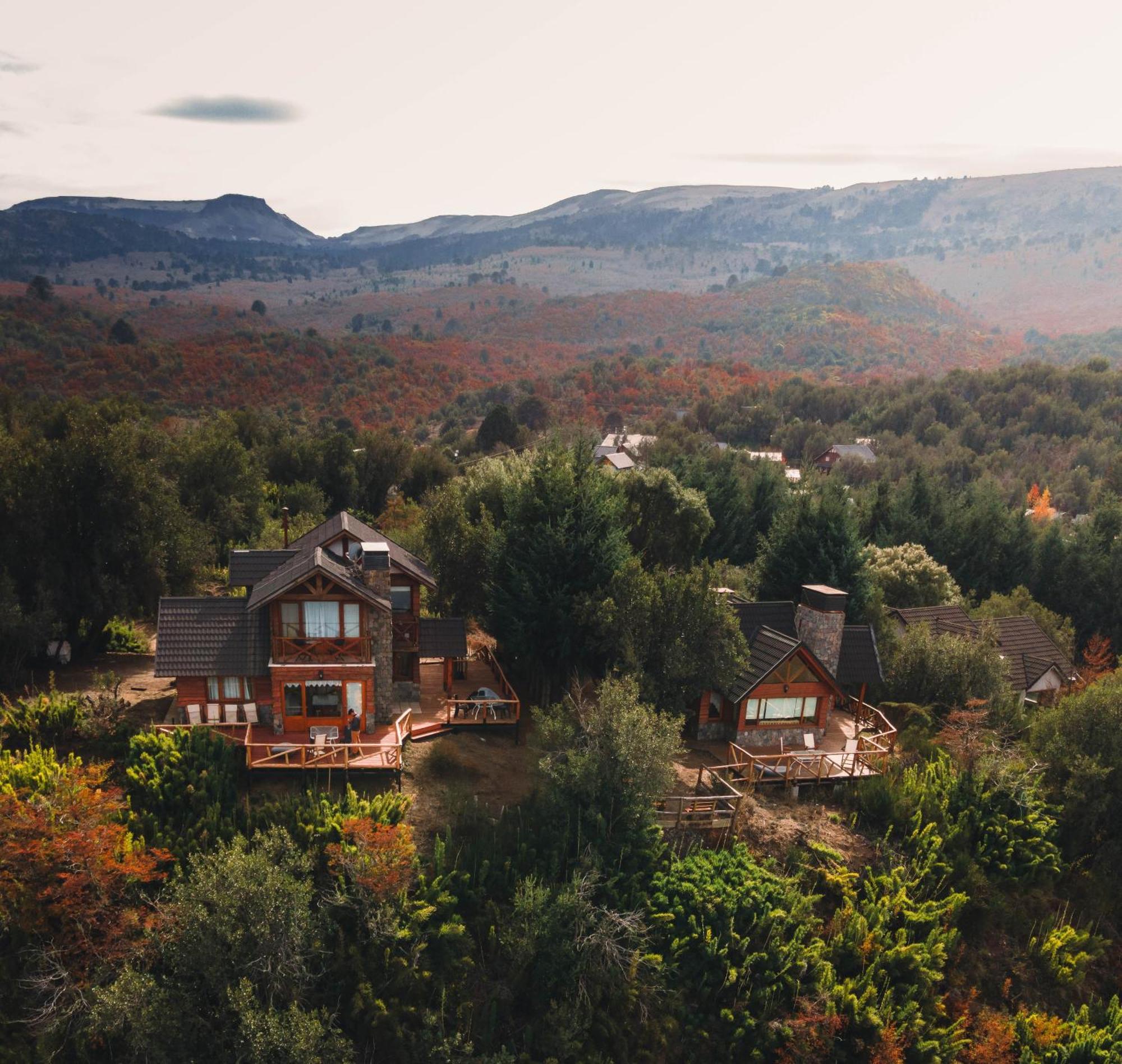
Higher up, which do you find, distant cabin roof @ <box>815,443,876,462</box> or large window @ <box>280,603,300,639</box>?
large window @ <box>280,603,300,639</box>

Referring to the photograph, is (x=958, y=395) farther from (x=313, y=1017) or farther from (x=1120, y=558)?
(x=313, y=1017)

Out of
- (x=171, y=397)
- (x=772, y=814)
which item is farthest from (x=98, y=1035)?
(x=171, y=397)

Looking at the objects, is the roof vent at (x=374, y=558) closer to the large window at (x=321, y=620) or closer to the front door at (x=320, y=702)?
the large window at (x=321, y=620)

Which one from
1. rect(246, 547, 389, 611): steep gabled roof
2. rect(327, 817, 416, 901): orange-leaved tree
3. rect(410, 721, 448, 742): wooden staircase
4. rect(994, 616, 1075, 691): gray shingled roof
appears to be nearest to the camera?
rect(327, 817, 416, 901): orange-leaved tree

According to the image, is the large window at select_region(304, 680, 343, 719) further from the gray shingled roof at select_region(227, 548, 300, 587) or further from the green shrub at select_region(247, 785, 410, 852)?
the gray shingled roof at select_region(227, 548, 300, 587)

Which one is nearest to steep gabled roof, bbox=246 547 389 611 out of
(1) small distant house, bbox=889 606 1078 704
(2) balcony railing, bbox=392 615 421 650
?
(2) balcony railing, bbox=392 615 421 650

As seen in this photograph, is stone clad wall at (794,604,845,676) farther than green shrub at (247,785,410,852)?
Yes
